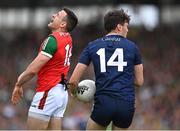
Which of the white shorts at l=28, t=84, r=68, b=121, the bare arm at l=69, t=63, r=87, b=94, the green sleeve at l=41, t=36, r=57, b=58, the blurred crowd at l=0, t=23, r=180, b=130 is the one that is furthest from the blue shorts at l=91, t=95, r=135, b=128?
the blurred crowd at l=0, t=23, r=180, b=130

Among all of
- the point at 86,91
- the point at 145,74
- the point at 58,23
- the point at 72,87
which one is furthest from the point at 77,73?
the point at 145,74

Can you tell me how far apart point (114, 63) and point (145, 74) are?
12.5 meters

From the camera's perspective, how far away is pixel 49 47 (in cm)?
852

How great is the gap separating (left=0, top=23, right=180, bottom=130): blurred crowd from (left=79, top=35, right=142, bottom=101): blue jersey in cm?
751

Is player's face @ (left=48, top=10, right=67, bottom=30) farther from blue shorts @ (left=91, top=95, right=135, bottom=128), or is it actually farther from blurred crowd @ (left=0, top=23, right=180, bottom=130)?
blurred crowd @ (left=0, top=23, right=180, bottom=130)

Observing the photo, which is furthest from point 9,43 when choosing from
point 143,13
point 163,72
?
point 163,72

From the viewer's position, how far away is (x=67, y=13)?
29.2 feet

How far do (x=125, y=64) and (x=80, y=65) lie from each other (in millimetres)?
527

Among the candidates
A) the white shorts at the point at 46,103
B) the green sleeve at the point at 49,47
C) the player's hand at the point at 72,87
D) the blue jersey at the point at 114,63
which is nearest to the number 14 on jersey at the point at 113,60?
the blue jersey at the point at 114,63

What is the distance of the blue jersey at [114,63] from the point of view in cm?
811

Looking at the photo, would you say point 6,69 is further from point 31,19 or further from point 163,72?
point 31,19

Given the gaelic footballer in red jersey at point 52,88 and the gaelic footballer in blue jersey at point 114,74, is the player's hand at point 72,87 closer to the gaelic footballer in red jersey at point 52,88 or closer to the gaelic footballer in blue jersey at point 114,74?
the gaelic footballer in blue jersey at point 114,74

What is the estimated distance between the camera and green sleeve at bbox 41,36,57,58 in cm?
852

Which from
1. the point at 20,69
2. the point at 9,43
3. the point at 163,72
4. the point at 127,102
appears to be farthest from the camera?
the point at 9,43
